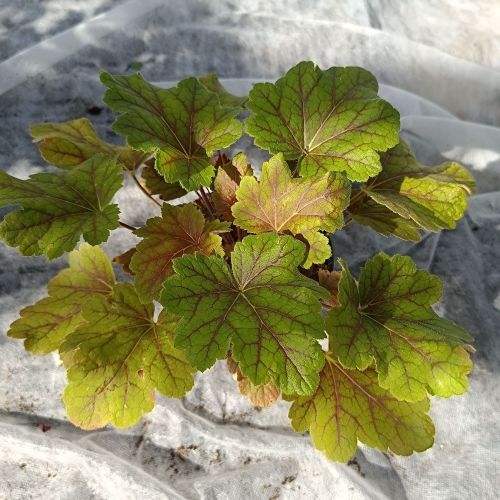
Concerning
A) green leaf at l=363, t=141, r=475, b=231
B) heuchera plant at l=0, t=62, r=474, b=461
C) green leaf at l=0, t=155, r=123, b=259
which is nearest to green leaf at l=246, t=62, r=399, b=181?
heuchera plant at l=0, t=62, r=474, b=461

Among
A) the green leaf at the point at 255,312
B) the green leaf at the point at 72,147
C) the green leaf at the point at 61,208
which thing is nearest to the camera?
the green leaf at the point at 255,312

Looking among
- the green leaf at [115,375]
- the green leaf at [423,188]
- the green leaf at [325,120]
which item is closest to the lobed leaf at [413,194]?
the green leaf at [423,188]

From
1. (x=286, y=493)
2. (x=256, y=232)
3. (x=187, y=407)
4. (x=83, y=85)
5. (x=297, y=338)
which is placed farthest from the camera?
(x=83, y=85)

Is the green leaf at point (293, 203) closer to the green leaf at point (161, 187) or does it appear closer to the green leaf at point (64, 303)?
the green leaf at point (161, 187)

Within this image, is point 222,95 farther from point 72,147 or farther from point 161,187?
point 72,147

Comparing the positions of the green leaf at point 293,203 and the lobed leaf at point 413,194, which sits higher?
the green leaf at point 293,203

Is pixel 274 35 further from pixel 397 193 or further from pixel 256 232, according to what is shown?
pixel 256 232

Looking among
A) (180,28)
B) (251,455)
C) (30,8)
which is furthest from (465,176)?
(30,8)
